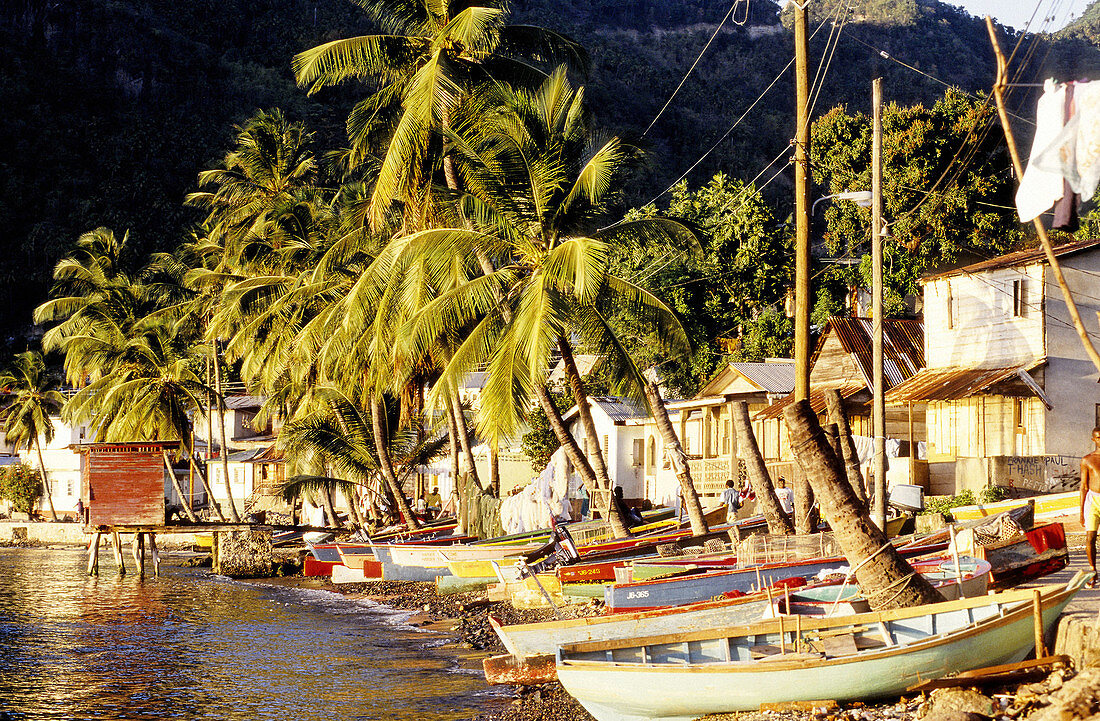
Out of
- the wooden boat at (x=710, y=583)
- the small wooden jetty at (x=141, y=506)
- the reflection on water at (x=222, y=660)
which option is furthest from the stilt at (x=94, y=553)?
the wooden boat at (x=710, y=583)

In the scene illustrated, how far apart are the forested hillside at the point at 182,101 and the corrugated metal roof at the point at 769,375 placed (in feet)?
95.6

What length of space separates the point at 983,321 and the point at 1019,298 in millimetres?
1296

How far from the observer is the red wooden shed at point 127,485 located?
36.1m

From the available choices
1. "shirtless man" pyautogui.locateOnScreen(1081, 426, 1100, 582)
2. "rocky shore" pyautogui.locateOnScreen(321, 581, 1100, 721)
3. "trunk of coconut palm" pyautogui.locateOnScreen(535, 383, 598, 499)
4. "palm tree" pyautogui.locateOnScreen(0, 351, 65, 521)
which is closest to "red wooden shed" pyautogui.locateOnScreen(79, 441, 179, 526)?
"trunk of coconut palm" pyautogui.locateOnScreen(535, 383, 598, 499)

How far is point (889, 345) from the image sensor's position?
32.0 metres

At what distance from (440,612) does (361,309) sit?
7.76 meters

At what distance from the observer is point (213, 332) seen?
40.1 m

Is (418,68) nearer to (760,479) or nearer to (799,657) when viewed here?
(760,479)

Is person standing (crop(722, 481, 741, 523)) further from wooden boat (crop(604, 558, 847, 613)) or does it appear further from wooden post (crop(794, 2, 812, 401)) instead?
wooden post (crop(794, 2, 812, 401))

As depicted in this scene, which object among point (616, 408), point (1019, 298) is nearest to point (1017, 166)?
point (1019, 298)

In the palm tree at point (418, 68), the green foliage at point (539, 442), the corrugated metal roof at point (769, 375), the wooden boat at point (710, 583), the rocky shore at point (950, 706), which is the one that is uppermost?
the palm tree at point (418, 68)

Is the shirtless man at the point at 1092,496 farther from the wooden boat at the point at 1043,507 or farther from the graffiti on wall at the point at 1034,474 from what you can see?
the graffiti on wall at the point at 1034,474

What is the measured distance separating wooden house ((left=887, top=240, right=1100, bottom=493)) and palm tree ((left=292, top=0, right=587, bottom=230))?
38.8ft

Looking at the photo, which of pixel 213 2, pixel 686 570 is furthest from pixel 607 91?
pixel 686 570
